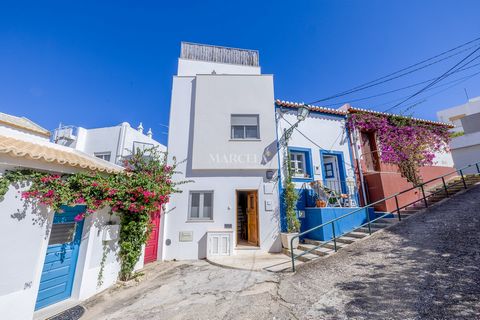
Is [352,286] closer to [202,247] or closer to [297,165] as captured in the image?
[202,247]

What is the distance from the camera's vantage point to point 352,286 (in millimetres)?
4441

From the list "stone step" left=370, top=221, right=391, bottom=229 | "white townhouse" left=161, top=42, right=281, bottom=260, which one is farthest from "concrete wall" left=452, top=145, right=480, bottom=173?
"white townhouse" left=161, top=42, right=281, bottom=260

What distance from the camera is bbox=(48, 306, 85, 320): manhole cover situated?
4.34 meters

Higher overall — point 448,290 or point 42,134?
point 42,134

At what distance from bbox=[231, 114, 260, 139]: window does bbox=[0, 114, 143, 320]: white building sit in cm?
566

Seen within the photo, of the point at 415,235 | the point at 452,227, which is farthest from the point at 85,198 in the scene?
the point at 452,227

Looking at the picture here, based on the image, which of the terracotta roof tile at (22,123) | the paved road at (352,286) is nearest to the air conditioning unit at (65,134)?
the terracotta roof tile at (22,123)

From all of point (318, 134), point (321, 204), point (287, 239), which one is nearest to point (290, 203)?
point (321, 204)

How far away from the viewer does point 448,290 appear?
3680mm

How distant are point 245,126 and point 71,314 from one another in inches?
332

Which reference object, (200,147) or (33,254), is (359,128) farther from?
(33,254)

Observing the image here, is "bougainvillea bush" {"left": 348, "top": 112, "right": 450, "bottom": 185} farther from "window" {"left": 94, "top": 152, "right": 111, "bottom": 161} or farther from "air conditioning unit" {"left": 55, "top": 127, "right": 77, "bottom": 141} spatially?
"air conditioning unit" {"left": 55, "top": 127, "right": 77, "bottom": 141}

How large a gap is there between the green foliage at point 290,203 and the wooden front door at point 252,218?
136 cm

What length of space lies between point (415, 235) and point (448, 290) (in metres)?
2.97
